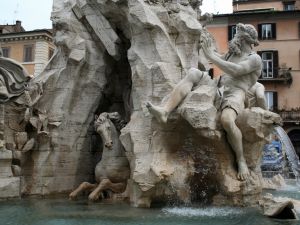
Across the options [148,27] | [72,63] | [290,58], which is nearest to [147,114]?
[148,27]

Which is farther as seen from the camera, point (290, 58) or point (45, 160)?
point (290, 58)

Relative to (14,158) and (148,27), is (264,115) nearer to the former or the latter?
(148,27)

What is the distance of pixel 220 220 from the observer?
6.56 m

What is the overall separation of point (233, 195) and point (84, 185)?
3083 mm

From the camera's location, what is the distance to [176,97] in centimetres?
761

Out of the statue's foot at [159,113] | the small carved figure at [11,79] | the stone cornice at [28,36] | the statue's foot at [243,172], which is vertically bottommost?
the statue's foot at [243,172]

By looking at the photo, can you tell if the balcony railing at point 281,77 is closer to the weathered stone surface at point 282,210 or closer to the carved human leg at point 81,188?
the carved human leg at point 81,188

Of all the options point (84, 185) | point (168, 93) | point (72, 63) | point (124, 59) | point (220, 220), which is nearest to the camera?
point (220, 220)

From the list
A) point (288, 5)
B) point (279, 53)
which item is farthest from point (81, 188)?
point (288, 5)

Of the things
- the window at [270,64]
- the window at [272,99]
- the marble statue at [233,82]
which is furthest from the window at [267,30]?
the marble statue at [233,82]

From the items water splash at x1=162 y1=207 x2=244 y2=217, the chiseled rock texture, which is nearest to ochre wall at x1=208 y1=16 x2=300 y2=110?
the chiseled rock texture

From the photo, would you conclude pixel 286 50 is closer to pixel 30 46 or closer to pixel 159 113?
pixel 30 46

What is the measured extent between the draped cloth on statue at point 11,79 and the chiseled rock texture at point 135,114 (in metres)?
0.28

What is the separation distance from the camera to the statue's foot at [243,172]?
761cm
